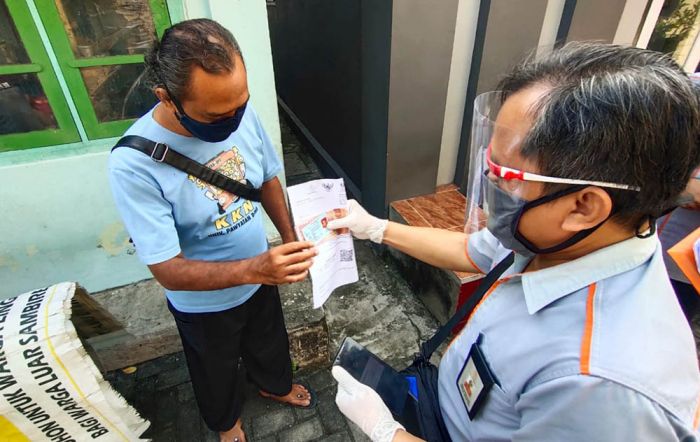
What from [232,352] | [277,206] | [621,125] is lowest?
[232,352]

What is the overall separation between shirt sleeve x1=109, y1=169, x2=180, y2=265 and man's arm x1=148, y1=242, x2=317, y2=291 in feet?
0.19

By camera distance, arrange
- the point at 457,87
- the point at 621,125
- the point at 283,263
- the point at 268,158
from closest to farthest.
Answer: the point at 621,125 < the point at 283,263 < the point at 268,158 < the point at 457,87

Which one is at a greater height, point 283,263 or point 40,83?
point 40,83

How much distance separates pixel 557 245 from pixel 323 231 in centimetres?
89

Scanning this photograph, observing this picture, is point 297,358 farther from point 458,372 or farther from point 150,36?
point 150,36

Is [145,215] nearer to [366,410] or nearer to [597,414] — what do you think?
[366,410]

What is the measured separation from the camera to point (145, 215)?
51.9 inches

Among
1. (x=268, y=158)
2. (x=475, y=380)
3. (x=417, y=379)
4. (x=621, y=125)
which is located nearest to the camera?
(x=621, y=125)

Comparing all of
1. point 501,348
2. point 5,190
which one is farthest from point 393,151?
point 5,190

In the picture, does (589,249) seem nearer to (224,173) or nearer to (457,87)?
(224,173)

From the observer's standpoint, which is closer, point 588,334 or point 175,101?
point 588,334

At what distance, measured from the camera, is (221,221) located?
157 centimetres

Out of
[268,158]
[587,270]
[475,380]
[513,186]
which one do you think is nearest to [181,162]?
[268,158]

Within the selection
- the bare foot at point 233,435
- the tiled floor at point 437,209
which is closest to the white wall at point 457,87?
the tiled floor at point 437,209
